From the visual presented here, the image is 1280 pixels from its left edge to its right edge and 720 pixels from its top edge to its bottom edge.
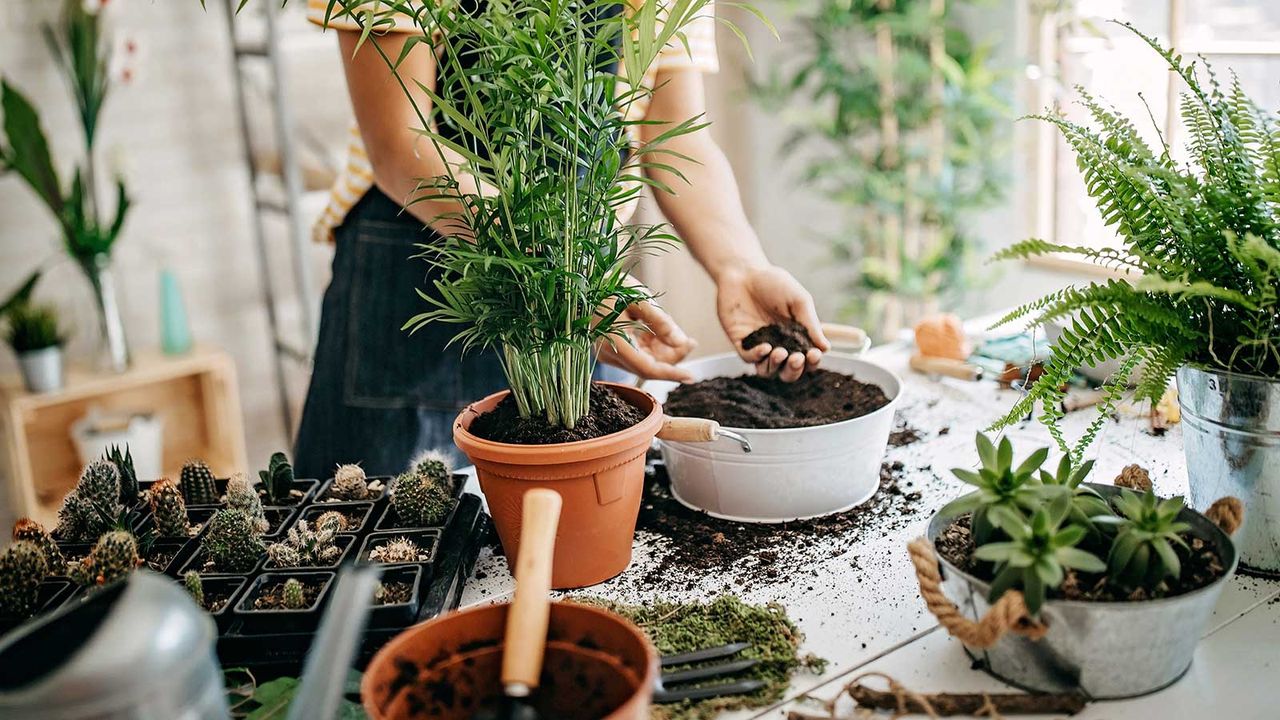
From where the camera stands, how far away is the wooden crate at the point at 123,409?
109 inches

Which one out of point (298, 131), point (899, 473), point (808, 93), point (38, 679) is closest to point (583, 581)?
point (899, 473)

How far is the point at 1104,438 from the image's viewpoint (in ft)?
4.77

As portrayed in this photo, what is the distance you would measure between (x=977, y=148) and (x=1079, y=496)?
2320mm

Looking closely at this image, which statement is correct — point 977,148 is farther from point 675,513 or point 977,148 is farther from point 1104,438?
point 675,513

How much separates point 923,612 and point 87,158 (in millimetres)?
2660

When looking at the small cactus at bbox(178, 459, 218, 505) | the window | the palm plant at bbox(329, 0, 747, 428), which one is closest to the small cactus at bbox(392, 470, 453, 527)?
the palm plant at bbox(329, 0, 747, 428)

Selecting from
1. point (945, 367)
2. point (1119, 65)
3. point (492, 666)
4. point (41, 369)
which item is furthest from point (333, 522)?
point (1119, 65)

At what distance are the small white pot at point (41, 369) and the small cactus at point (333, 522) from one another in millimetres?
1973

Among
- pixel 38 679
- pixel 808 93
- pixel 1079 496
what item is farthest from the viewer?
pixel 808 93

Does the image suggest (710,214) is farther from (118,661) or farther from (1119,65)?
(1119,65)

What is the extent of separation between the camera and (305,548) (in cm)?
108

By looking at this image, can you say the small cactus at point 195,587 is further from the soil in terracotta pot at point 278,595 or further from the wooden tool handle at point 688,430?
the wooden tool handle at point 688,430

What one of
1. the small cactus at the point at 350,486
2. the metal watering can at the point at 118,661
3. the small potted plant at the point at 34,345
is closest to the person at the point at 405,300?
the small cactus at the point at 350,486

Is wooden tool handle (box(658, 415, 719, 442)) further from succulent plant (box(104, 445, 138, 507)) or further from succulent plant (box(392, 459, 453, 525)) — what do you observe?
succulent plant (box(104, 445, 138, 507))
